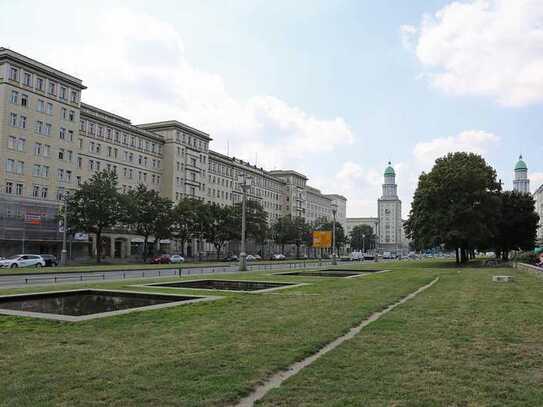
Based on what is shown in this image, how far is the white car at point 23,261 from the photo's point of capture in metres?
49.3

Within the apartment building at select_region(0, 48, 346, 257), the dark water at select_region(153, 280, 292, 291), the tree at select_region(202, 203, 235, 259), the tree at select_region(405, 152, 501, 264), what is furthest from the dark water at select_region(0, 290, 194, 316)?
the tree at select_region(202, 203, 235, 259)

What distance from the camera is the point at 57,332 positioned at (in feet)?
33.6

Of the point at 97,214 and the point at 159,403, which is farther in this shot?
the point at 97,214

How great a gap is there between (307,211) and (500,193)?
112325 millimetres

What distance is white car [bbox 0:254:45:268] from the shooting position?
49281mm

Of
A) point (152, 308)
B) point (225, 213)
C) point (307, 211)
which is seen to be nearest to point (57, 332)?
point (152, 308)

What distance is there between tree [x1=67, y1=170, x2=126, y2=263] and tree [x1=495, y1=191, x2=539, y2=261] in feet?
158

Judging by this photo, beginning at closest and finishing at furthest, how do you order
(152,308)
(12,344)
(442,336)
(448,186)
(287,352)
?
(287,352), (12,344), (442,336), (152,308), (448,186)

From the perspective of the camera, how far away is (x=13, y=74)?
6812 cm

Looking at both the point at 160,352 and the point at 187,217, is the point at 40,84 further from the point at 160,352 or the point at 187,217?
the point at 160,352

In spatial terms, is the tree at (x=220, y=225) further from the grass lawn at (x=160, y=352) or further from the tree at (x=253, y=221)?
the grass lawn at (x=160, y=352)

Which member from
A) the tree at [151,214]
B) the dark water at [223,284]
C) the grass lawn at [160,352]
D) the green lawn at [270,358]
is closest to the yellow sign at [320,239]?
the tree at [151,214]

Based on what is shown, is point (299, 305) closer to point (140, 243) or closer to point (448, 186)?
point (448, 186)

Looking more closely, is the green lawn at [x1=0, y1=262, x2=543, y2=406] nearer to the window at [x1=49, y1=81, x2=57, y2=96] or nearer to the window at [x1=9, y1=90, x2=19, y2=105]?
the window at [x1=9, y1=90, x2=19, y2=105]
